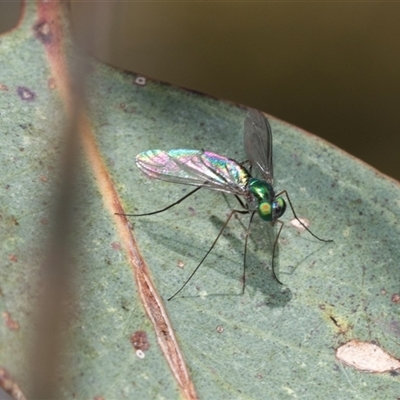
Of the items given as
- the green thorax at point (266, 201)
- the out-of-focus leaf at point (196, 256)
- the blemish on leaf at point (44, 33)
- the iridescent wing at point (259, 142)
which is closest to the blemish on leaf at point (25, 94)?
the out-of-focus leaf at point (196, 256)

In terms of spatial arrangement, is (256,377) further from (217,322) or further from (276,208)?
(276,208)

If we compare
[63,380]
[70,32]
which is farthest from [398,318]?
[70,32]

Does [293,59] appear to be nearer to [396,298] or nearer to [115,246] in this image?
[396,298]

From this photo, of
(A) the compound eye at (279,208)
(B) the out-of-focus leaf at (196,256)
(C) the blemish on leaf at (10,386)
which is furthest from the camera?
(A) the compound eye at (279,208)

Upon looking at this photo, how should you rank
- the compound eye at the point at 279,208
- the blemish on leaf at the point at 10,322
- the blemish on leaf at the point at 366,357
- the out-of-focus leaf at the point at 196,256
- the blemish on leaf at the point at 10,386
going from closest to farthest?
the blemish on leaf at the point at 10,386 < the blemish on leaf at the point at 10,322 < the out-of-focus leaf at the point at 196,256 < the blemish on leaf at the point at 366,357 < the compound eye at the point at 279,208

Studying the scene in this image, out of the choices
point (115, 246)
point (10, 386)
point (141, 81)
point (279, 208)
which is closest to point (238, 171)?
point (279, 208)

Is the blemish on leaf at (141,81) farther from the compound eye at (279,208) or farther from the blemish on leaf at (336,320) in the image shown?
the blemish on leaf at (336,320)
